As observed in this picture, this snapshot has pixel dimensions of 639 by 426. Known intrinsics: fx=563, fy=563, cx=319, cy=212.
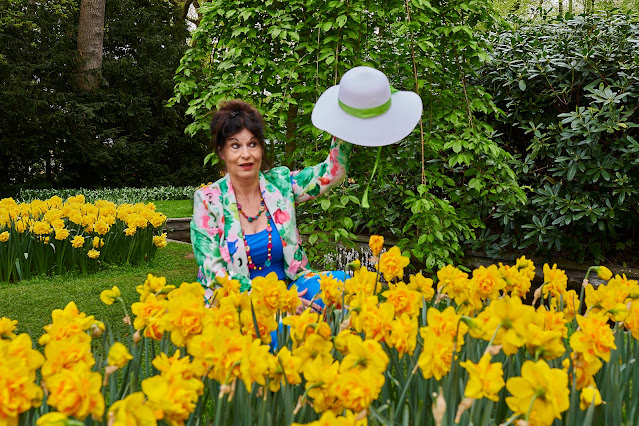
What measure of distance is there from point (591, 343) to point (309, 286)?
162 cm

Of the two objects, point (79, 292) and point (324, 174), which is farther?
point (79, 292)

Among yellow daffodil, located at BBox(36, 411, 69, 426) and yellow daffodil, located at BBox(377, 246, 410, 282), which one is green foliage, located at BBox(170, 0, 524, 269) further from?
yellow daffodil, located at BBox(36, 411, 69, 426)

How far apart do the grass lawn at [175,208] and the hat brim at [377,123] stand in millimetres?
6417

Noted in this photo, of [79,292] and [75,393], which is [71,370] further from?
[79,292]

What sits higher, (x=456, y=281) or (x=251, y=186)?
(x=251, y=186)

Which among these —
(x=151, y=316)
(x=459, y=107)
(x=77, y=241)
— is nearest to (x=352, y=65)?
(x=459, y=107)

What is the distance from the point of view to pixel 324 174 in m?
2.66

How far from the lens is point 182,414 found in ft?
3.15

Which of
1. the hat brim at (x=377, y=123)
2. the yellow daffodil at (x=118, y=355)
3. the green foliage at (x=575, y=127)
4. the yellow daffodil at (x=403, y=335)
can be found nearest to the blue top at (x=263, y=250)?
the hat brim at (x=377, y=123)

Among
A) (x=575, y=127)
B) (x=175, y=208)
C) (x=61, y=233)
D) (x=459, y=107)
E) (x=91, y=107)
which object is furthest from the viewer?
(x=91, y=107)

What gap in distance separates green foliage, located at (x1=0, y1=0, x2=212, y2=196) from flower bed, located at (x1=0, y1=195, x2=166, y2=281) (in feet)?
19.5

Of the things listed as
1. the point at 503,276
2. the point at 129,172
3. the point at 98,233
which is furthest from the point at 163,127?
the point at 503,276

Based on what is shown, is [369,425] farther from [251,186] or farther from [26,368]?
[251,186]

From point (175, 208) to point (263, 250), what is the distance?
273 inches
